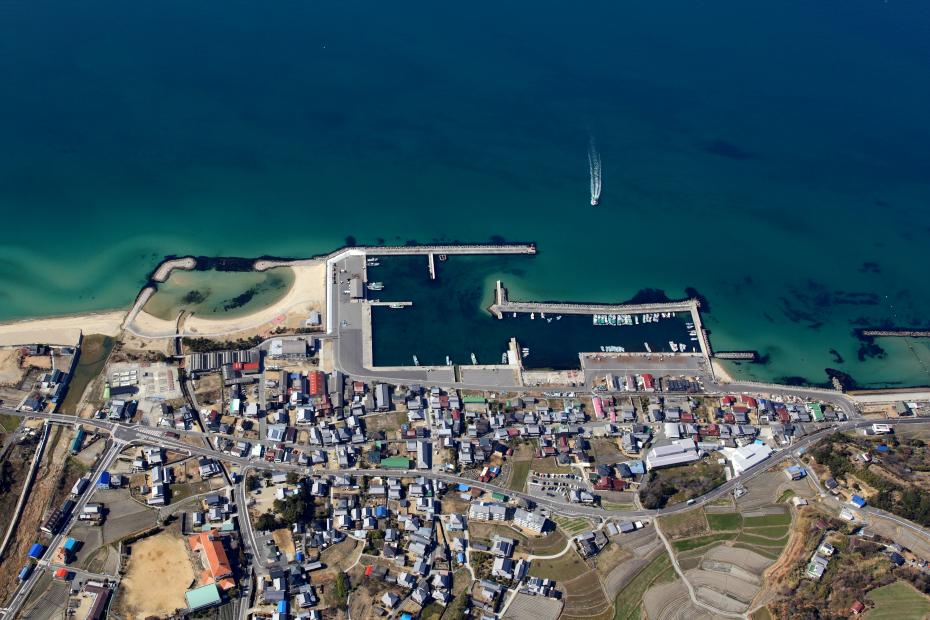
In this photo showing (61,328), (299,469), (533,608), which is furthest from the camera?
(61,328)

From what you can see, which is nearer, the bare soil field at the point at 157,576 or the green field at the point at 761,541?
the bare soil field at the point at 157,576

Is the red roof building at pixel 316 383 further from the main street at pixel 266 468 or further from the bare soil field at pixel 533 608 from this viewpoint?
the bare soil field at pixel 533 608

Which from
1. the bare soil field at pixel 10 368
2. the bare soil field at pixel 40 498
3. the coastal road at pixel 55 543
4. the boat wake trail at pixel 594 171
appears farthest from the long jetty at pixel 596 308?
the bare soil field at pixel 10 368

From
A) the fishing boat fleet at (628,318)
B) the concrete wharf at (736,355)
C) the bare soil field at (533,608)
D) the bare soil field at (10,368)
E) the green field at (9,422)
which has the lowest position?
the bare soil field at (533,608)

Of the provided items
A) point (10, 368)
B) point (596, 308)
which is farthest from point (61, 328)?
point (596, 308)

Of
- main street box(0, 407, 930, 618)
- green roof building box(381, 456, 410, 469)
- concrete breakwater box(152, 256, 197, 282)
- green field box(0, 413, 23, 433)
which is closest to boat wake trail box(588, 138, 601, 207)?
main street box(0, 407, 930, 618)

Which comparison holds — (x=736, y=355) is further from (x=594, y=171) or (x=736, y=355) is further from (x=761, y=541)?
(x=594, y=171)

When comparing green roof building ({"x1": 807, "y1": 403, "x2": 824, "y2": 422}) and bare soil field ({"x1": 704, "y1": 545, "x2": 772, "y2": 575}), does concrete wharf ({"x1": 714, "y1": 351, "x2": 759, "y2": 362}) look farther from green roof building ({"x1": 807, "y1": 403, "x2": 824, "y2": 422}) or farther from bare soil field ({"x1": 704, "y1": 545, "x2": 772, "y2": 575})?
bare soil field ({"x1": 704, "y1": 545, "x2": 772, "y2": 575})
